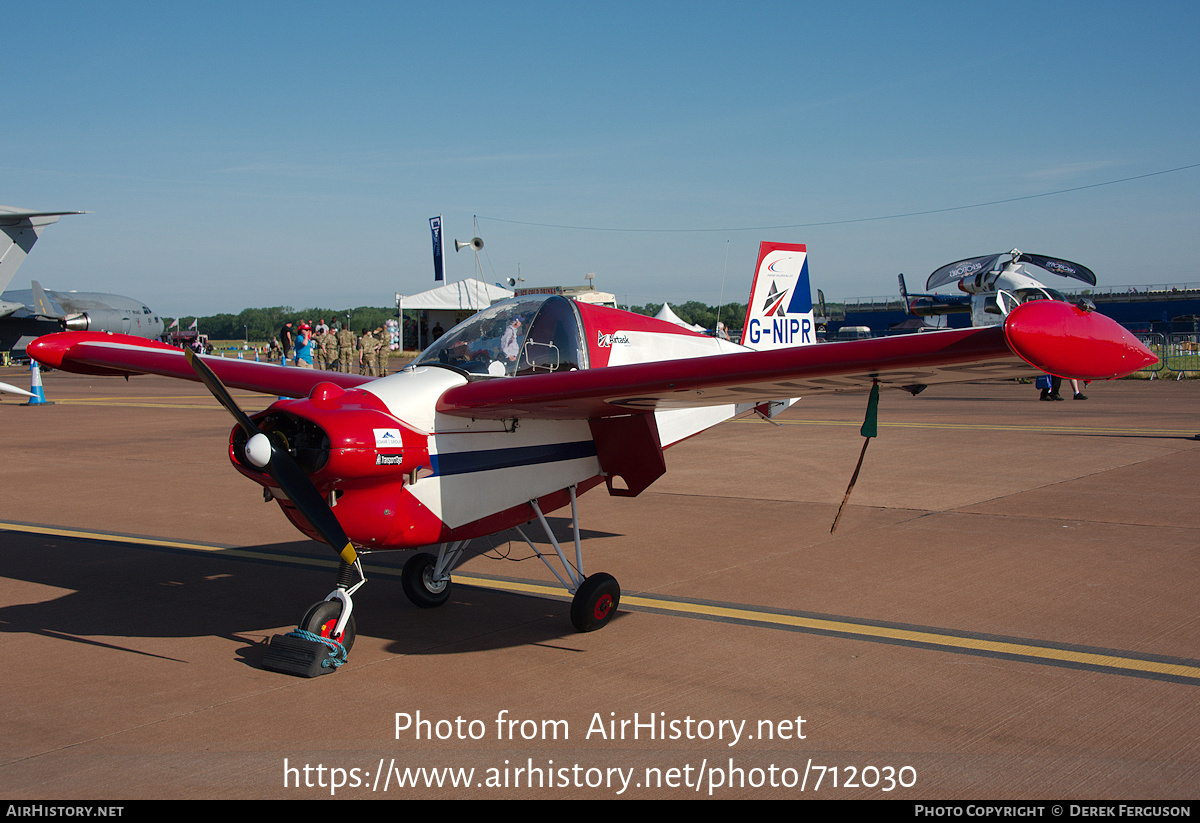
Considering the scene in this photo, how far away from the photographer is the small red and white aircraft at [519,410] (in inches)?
153

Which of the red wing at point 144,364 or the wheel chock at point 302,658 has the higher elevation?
the red wing at point 144,364

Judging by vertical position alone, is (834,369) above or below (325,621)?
above

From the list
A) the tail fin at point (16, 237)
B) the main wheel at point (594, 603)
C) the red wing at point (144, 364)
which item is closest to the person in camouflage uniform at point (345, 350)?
the tail fin at point (16, 237)

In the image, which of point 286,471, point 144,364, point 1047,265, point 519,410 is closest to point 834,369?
point 519,410

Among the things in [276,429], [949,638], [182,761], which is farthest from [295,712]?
[949,638]

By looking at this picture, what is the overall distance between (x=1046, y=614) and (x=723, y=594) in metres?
2.01

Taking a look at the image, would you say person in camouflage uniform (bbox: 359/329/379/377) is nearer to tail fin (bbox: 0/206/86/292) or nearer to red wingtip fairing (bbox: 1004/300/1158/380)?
tail fin (bbox: 0/206/86/292)

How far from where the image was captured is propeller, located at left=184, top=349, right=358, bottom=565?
4.02 meters

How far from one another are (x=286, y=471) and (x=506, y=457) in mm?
1420

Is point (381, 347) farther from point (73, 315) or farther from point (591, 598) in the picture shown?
point (73, 315)

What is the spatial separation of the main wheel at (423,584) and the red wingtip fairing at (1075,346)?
3835mm

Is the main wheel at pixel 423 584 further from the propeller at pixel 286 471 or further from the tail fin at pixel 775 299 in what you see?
the tail fin at pixel 775 299

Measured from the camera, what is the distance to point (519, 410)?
4.98 m

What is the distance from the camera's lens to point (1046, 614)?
5348 mm
